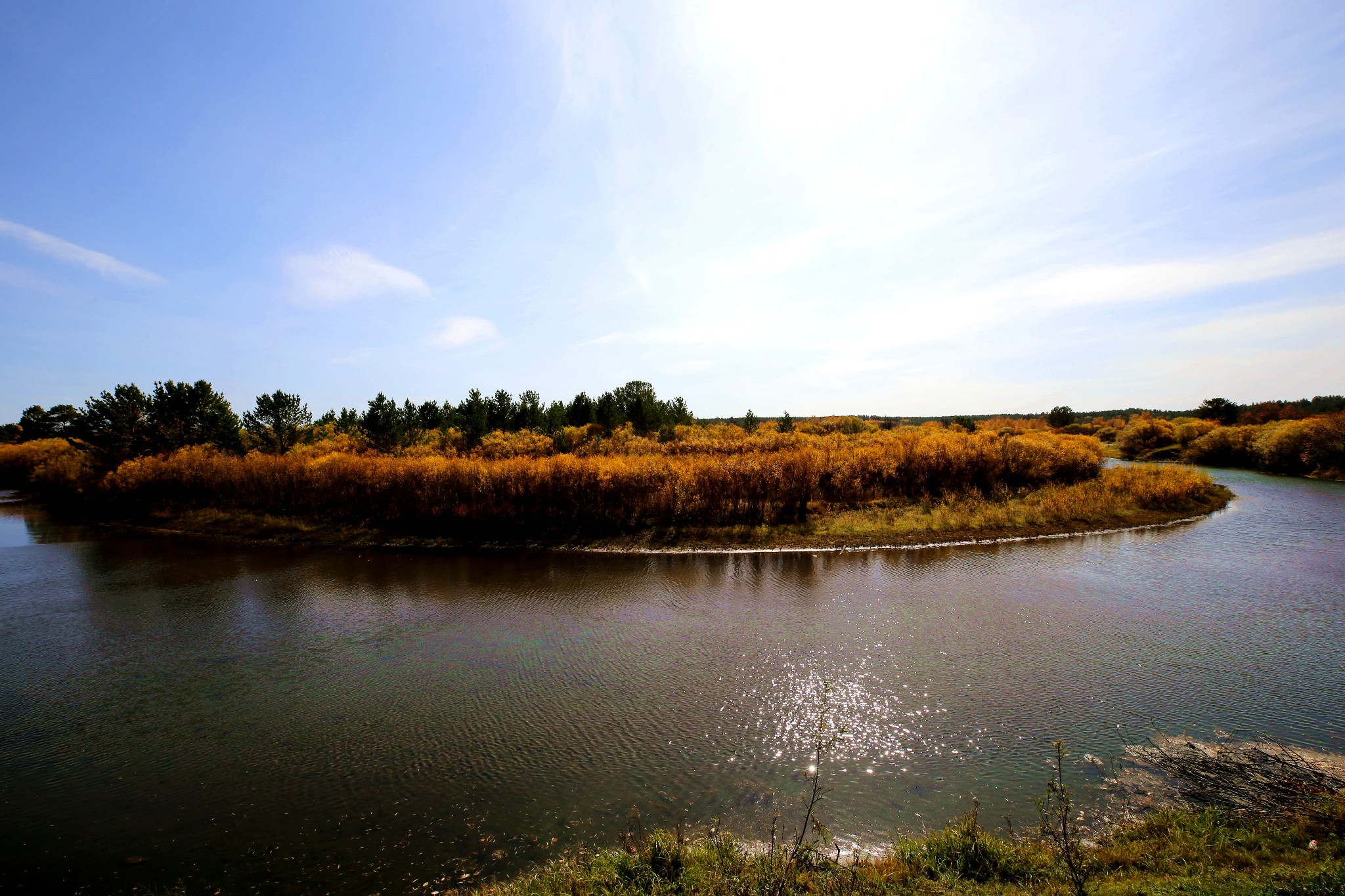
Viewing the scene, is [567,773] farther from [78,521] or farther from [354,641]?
[78,521]

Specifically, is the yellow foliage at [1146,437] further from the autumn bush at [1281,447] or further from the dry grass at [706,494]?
the dry grass at [706,494]

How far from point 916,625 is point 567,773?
7947 mm

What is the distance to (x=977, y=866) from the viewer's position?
467 cm

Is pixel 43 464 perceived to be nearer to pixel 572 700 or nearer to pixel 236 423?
pixel 236 423

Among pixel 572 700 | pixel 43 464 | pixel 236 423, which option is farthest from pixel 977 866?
pixel 43 464

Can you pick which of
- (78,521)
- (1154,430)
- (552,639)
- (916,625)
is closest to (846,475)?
(916,625)

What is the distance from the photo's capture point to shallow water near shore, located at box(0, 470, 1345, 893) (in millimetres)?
5969

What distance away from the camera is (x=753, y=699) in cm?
857

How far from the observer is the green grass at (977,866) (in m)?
4.21

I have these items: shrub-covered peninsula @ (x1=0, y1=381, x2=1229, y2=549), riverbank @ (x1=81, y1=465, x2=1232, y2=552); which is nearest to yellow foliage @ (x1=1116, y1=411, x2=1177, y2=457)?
shrub-covered peninsula @ (x1=0, y1=381, x2=1229, y2=549)

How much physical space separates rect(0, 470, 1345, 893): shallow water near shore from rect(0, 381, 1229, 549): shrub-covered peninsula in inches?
223

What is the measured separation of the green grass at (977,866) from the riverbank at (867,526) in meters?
Result: 14.8

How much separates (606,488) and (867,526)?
1073 cm

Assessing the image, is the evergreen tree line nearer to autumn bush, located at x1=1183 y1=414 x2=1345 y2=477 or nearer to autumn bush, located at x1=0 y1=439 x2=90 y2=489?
autumn bush, located at x1=0 y1=439 x2=90 y2=489
